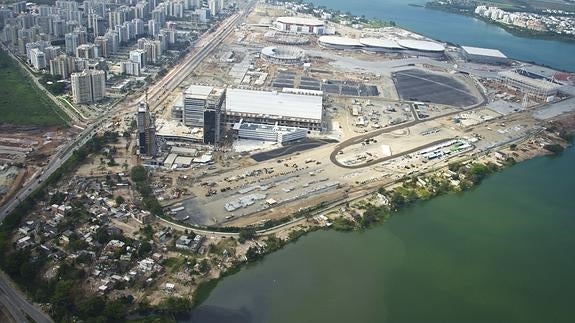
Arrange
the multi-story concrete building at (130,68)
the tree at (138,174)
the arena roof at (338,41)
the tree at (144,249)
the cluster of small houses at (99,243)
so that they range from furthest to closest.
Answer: the arena roof at (338,41) < the multi-story concrete building at (130,68) < the tree at (138,174) < the tree at (144,249) < the cluster of small houses at (99,243)

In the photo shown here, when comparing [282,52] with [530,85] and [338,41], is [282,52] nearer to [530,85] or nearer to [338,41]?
[338,41]

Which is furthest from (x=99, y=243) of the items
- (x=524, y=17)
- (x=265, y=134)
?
A: (x=524, y=17)

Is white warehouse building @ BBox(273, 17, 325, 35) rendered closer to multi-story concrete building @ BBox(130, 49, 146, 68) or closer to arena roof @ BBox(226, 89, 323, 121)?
multi-story concrete building @ BBox(130, 49, 146, 68)

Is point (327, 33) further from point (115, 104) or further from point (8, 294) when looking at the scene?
point (8, 294)

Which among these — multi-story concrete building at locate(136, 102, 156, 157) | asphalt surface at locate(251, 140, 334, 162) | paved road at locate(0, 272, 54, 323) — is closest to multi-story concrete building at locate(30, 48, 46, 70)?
multi-story concrete building at locate(136, 102, 156, 157)

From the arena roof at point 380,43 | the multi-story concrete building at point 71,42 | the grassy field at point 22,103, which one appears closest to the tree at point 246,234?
the grassy field at point 22,103

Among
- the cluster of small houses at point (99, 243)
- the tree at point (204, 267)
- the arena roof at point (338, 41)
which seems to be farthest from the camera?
the arena roof at point (338, 41)

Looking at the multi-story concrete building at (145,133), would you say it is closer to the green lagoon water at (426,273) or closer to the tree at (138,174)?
the tree at (138,174)

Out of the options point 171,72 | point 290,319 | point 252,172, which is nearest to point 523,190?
point 252,172
